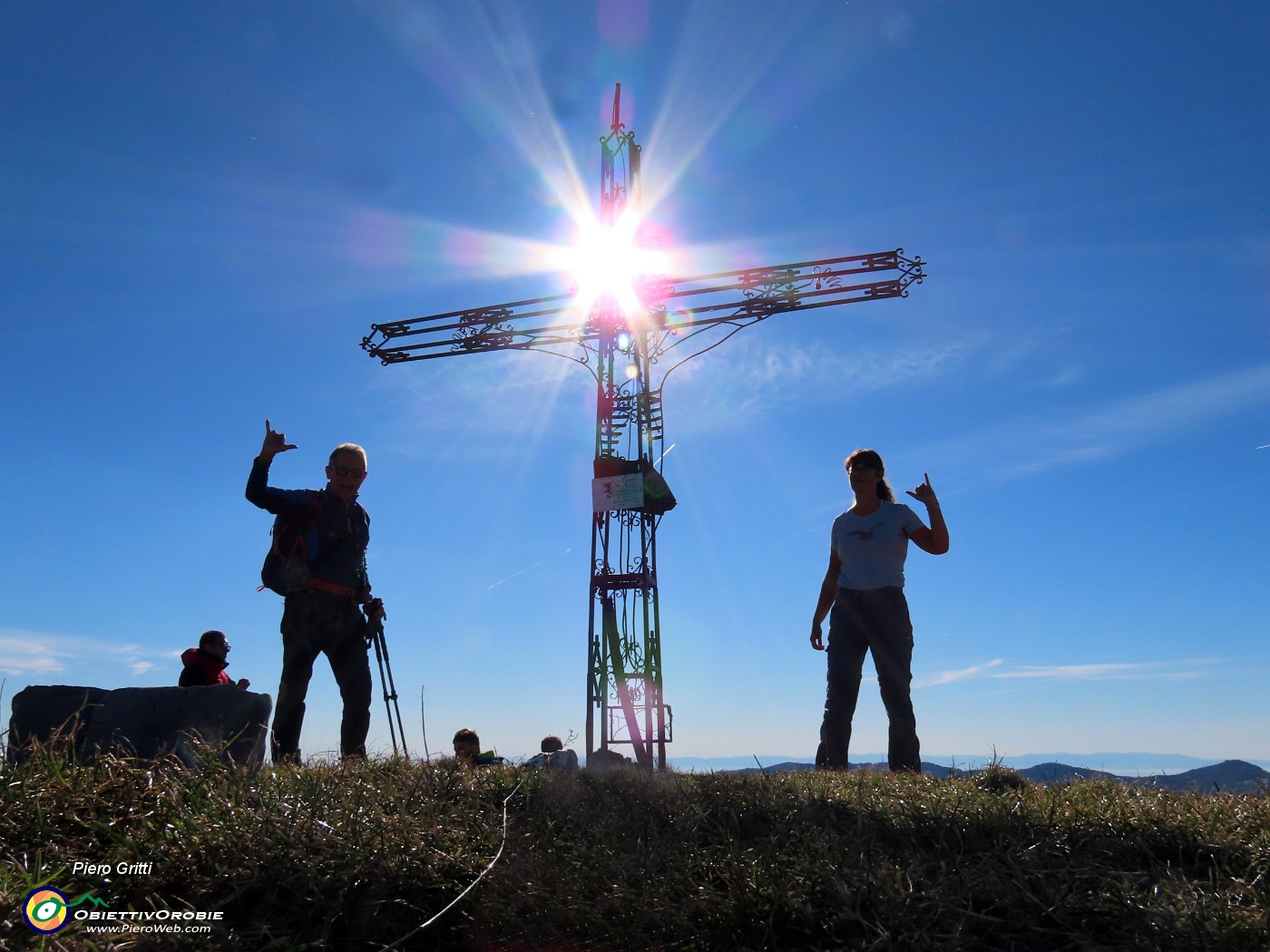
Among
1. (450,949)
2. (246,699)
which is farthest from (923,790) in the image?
(246,699)

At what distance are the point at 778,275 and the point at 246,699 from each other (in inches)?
442

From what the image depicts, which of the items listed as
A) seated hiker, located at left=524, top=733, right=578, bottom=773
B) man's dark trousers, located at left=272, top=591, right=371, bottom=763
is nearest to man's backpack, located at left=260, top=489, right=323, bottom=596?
man's dark trousers, located at left=272, top=591, right=371, bottom=763

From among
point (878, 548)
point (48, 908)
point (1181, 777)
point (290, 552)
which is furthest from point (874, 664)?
point (48, 908)

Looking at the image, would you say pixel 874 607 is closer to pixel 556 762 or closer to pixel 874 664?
pixel 874 664

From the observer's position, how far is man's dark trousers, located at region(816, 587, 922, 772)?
5.82 m

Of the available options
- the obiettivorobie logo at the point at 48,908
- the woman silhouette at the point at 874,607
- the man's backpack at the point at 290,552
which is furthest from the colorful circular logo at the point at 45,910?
the woman silhouette at the point at 874,607

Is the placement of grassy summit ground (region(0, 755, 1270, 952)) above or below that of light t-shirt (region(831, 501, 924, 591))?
below

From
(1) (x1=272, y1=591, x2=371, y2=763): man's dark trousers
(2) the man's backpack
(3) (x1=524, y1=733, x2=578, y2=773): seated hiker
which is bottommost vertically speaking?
(3) (x1=524, y1=733, x2=578, y2=773): seated hiker

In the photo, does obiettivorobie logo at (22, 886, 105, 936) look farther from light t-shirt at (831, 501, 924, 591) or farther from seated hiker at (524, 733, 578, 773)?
light t-shirt at (831, 501, 924, 591)

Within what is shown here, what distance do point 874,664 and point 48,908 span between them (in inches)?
191

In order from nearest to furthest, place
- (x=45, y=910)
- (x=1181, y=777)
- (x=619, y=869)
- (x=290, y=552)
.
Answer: (x=45, y=910)
(x=619, y=869)
(x=1181, y=777)
(x=290, y=552)

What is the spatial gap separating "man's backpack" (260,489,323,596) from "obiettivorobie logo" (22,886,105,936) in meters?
3.43

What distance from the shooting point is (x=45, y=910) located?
1.98 meters

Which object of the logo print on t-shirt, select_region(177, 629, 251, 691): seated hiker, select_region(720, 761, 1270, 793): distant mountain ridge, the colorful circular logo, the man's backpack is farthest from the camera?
select_region(177, 629, 251, 691): seated hiker
